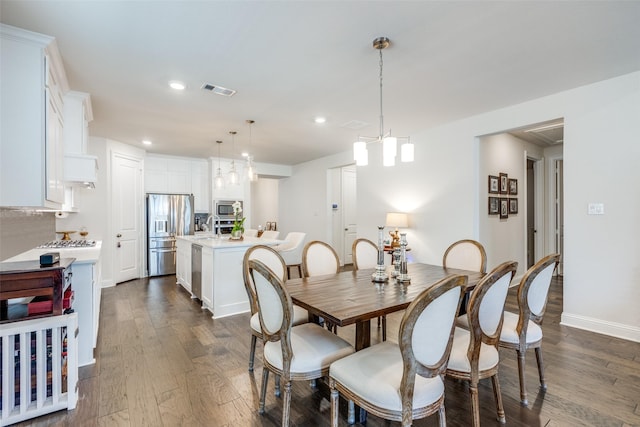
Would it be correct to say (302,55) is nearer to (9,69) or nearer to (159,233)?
(9,69)

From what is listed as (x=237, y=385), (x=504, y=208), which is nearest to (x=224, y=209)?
(x=237, y=385)

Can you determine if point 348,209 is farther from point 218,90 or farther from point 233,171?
point 218,90

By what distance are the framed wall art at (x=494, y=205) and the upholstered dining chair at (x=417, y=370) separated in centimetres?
360

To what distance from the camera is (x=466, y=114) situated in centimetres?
398

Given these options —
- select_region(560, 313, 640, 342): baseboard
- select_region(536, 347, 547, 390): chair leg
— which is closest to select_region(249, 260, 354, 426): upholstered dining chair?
select_region(536, 347, 547, 390): chair leg

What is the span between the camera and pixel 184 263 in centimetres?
492

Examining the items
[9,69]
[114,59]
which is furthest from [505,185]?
[9,69]

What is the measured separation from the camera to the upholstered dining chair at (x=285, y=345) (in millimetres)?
1631

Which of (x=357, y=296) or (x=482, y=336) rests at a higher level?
(x=357, y=296)

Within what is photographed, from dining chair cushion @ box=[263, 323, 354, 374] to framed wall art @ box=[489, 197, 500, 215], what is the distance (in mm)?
3561

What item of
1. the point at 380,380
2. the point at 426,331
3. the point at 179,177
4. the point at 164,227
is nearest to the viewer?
the point at 426,331

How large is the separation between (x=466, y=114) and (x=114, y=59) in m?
3.92

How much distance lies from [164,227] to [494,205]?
597 centimetres

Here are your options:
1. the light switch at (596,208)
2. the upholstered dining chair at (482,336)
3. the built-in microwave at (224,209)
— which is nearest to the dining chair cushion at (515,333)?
the upholstered dining chair at (482,336)
